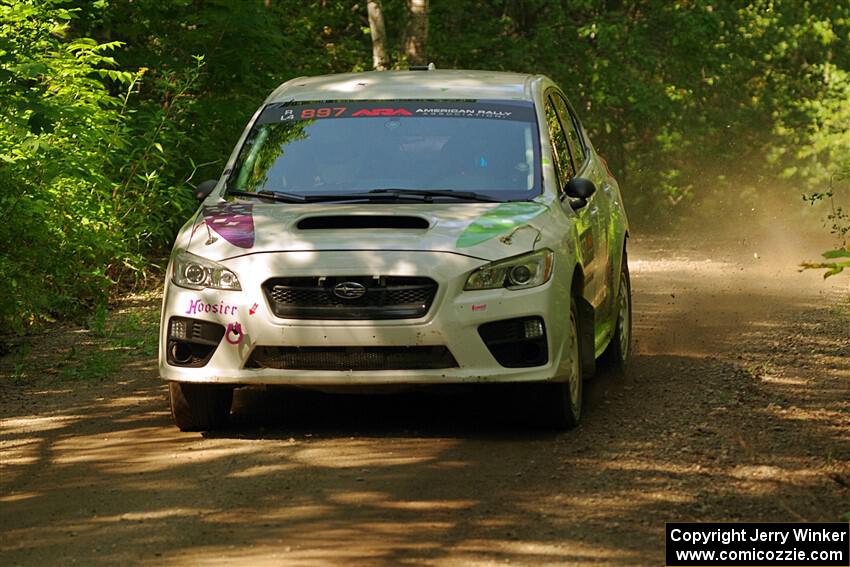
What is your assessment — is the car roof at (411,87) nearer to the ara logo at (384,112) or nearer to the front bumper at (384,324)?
the ara logo at (384,112)

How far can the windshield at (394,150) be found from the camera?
908 centimetres

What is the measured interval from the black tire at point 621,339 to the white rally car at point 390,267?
139 centimetres

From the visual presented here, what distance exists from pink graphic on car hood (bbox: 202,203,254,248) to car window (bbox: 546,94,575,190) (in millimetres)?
1811

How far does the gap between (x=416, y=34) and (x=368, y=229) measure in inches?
646

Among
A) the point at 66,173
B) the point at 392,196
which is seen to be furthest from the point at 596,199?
the point at 66,173

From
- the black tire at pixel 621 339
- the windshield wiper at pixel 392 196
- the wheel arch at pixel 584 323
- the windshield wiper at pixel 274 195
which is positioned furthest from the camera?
the black tire at pixel 621 339

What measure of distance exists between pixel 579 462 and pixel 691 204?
23.4 metres

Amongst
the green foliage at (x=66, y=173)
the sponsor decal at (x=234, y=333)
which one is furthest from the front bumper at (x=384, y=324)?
the green foliage at (x=66, y=173)

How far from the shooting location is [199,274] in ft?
27.4

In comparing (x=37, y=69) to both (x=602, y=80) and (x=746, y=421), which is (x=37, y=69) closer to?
(x=746, y=421)

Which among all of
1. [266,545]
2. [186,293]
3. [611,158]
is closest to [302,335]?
[186,293]

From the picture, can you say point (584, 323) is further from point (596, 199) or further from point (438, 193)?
point (596, 199)

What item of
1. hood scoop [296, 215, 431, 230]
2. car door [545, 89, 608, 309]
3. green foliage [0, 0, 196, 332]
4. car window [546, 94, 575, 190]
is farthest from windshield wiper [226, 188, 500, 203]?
green foliage [0, 0, 196, 332]

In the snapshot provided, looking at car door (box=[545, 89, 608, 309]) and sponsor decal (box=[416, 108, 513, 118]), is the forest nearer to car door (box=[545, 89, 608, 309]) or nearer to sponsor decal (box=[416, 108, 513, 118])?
car door (box=[545, 89, 608, 309])
